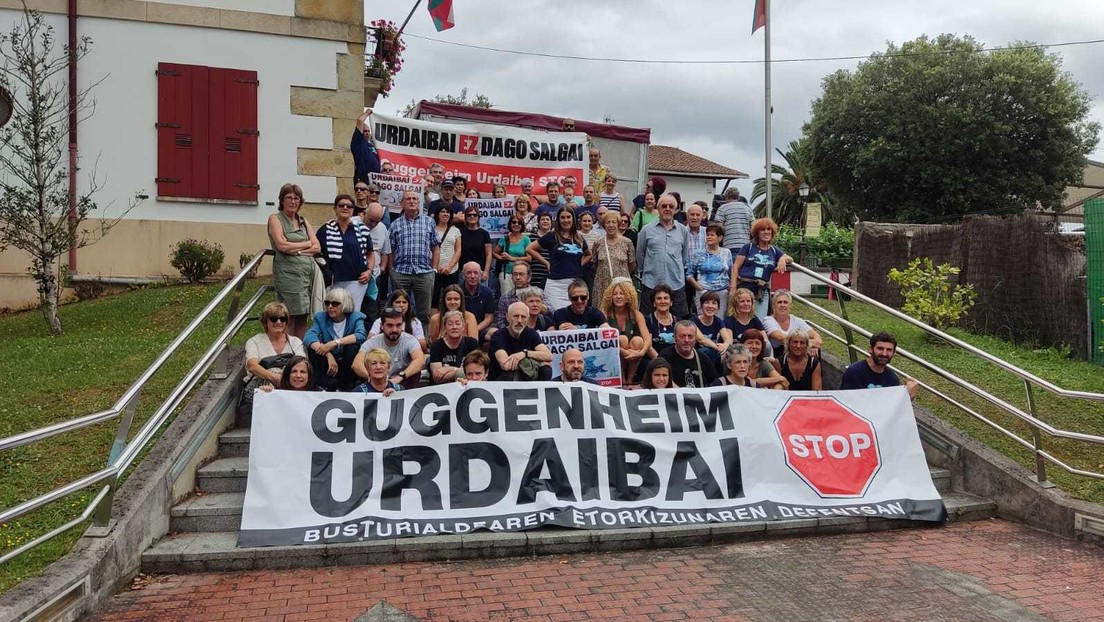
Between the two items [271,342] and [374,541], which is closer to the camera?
[374,541]

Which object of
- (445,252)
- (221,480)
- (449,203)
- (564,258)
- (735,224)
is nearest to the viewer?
(221,480)

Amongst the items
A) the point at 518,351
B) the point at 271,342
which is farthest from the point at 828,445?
the point at 271,342

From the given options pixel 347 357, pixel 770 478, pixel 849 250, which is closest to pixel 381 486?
pixel 347 357

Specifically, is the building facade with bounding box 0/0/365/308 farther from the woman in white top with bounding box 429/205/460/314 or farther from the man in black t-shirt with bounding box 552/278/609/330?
the man in black t-shirt with bounding box 552/278/609/330

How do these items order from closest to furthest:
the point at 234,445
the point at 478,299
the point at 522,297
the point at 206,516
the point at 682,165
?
1. the point at 206,516
2. the point at 234,445
3. the point at 522,297
4. the point at 478,299
5. the point at 682,165

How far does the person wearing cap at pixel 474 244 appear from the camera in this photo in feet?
30.5

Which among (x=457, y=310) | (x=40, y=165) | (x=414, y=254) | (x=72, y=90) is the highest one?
(x=72, y=90)

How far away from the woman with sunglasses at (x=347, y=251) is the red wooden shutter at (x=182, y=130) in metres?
6.49

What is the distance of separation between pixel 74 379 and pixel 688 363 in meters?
5.74

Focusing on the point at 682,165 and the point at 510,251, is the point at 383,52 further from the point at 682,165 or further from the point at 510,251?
the point at 682,165

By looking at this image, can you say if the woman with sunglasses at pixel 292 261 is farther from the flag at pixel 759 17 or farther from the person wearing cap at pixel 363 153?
the flag at pixel 759 17

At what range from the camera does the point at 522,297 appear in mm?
7840

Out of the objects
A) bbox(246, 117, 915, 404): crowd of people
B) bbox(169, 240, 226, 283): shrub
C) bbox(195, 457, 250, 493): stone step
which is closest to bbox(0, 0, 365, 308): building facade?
bbox(169, 240, 226, 283): shrub

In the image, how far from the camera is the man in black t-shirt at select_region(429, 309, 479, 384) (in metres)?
7.07
